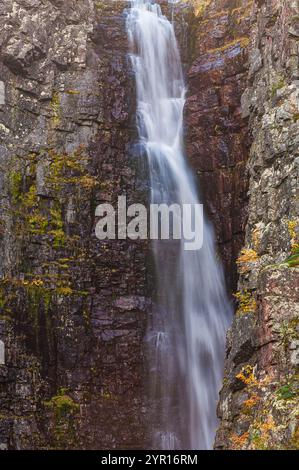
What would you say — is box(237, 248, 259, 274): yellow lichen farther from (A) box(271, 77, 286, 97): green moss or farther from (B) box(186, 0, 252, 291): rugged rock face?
(A) box(271, 77, 286, 97): green moss

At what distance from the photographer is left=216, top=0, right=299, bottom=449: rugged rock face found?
29.8ft

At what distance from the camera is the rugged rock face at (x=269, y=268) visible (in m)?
9.09

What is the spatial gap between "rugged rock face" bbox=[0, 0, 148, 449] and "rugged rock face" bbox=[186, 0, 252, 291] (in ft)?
6.13

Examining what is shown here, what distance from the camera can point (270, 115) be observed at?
12.7 meters

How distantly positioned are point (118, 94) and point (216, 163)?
3.53 meters

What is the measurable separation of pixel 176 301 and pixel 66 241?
3.25 m

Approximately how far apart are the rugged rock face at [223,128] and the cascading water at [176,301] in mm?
340

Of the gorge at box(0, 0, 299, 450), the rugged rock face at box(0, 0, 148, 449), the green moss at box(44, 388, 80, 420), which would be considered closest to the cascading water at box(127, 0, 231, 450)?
the gorge at box(0, 0, 299, 450)

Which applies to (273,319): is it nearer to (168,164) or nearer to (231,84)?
(168,164)

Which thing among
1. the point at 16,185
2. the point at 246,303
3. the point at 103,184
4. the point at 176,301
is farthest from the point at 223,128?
the point at 246,303

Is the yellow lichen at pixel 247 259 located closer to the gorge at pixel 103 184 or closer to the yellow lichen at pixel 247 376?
the gorge at pixel 103 184

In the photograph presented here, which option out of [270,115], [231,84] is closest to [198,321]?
[270,115]

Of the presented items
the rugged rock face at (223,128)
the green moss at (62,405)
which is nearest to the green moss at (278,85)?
the rugged rock face at (223,128)

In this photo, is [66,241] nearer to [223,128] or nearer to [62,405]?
[62,405]
